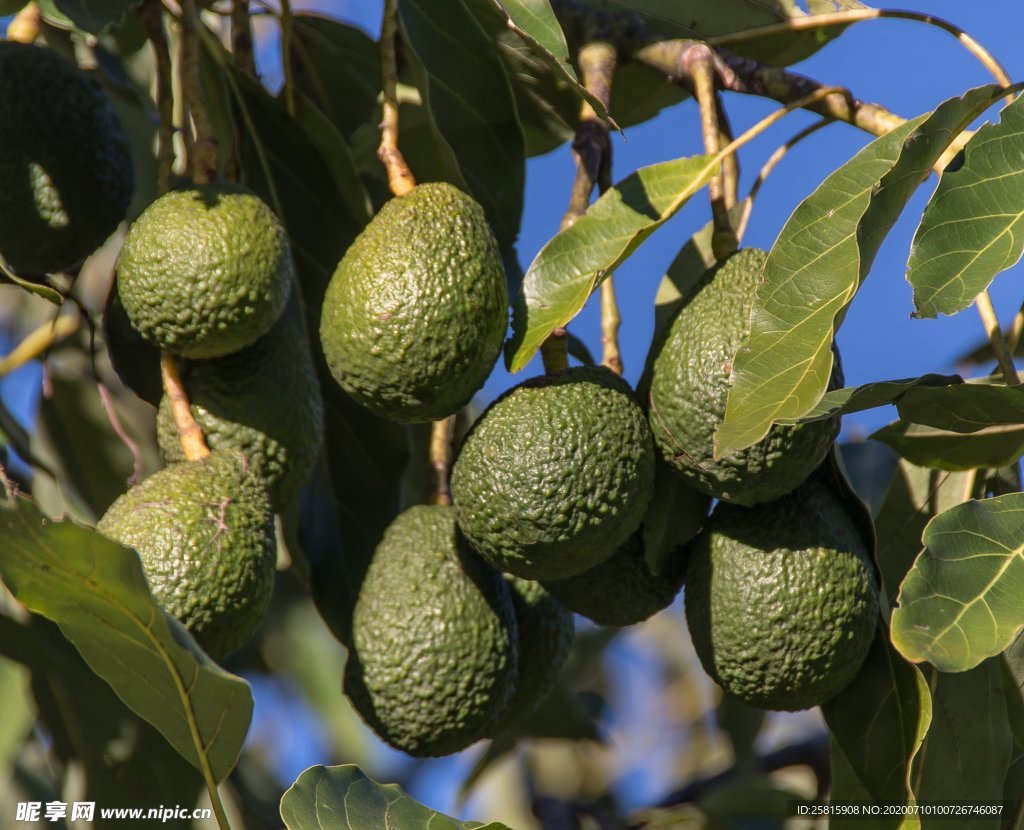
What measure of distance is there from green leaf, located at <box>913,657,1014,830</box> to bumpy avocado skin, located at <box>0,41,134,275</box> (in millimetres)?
1304

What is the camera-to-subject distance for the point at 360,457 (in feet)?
6.61

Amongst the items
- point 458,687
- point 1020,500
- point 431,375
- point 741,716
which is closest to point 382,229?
point 431,375

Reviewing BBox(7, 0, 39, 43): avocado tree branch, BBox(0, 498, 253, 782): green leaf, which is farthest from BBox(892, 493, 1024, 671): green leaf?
BBox(7, 0, 39, 43): avocado tree branch

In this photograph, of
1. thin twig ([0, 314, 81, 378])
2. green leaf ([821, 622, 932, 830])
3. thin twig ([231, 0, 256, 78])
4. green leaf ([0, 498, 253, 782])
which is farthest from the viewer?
thin twig ([0, 314, 81, 378])

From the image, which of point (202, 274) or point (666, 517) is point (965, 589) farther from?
point (202, 274)

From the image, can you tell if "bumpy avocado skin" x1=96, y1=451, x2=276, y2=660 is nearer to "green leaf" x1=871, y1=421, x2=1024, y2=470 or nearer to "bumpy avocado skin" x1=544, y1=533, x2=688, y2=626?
"bumpy avocado skin" x1=544, y1=533, x2=688, y2=626

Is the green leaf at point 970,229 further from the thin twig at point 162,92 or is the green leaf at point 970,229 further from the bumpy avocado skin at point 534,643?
the thin twig at point 162,92

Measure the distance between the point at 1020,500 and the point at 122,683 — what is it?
3.51ft

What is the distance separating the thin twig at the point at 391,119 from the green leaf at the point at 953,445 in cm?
75

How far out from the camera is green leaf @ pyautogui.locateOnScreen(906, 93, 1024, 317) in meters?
1.39

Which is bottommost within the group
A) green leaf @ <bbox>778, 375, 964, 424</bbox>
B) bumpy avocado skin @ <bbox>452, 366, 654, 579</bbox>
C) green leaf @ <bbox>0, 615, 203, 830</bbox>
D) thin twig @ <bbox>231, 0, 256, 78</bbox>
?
green leaf @ <bbox>0, 615, 203, 830</bbox>

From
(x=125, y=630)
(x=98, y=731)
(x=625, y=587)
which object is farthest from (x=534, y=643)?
(x=98, y=731)

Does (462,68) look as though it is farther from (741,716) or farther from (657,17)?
(741,716)

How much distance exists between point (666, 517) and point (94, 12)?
979 mm
